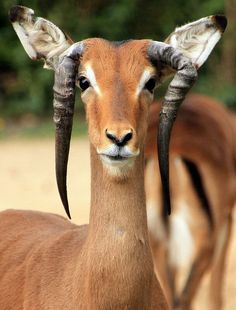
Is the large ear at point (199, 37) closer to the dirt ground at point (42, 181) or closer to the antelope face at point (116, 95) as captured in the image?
the antelope face at point (116, 95)

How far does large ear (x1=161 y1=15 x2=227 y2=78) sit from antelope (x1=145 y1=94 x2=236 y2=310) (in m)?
2.16

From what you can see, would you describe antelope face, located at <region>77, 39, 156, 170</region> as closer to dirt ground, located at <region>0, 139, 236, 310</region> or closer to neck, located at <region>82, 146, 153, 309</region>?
neck, located at <region>82, 146, 153, 309</region>

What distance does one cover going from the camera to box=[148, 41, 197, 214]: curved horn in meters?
4.61

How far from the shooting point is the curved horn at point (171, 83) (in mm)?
4605

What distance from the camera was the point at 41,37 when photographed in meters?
4.86

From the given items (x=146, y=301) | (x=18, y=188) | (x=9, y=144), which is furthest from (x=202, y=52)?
(x=9, y=144)

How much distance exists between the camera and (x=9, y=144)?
1530 cm

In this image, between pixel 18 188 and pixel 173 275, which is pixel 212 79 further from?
pixel 173 275

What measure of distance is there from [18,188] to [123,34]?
18.4 feet

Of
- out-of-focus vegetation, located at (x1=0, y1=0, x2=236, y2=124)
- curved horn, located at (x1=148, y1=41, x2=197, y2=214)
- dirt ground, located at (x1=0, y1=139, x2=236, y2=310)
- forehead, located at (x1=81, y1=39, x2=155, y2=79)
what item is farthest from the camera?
out-of-focus vegetation, located at (x1=0, y1=0, x2=236, y2=124)

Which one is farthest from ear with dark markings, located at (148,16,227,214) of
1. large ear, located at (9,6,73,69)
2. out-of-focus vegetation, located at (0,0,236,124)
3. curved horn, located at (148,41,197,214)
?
out-of-focus vegetation, located at (0,0,236,124)

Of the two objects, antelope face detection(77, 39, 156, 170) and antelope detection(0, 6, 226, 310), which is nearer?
antelope face detection(77, 39, 156, 170)

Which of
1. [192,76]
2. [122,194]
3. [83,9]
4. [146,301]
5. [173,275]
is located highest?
[83,9]

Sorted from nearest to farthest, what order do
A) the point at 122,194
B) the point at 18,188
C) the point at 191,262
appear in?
the point at 122,194, the point at 191,262, the point at 18,188
